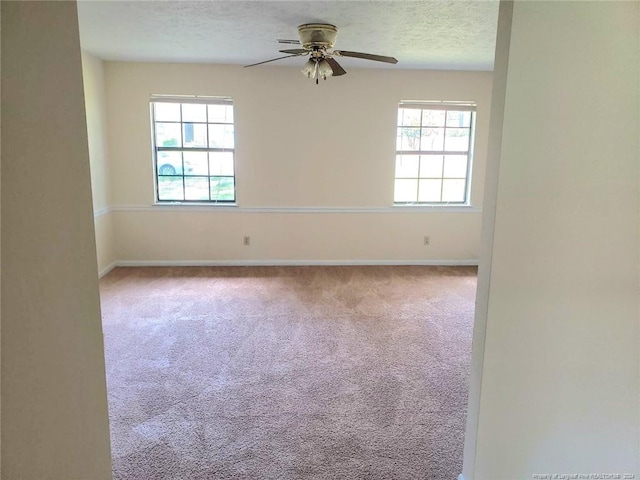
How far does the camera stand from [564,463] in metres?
1.76

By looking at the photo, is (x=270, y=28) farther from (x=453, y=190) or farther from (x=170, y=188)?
(x=453, y=190)

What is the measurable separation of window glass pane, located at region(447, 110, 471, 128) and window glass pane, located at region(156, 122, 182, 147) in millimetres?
3461

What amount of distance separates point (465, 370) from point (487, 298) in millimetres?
1627

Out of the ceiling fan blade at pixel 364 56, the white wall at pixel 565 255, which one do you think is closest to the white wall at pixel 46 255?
the white wall at pixel 565 255

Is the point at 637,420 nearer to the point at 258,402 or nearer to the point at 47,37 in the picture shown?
the point at 258,402

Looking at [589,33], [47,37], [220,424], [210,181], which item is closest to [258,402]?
[220,424]

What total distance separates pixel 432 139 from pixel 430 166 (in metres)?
0.35

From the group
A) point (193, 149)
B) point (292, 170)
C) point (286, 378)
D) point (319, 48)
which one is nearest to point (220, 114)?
point (193, 149)

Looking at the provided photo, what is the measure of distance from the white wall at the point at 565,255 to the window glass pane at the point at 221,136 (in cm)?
427

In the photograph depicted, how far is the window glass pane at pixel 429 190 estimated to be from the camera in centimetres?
579

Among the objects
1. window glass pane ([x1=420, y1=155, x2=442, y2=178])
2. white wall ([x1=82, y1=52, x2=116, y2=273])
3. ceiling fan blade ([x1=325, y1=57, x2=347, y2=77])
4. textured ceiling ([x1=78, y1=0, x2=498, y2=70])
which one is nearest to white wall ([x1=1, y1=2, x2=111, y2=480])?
textured ceiling ([x1=78, y1=0, x2=498, y2=70])

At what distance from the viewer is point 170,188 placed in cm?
549

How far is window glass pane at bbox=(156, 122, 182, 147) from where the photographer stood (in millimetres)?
5316

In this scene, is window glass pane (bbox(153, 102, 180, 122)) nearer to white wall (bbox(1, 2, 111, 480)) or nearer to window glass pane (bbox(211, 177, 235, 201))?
window glass pane (bbox(211, 177, 235, 201))
